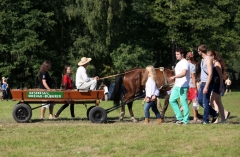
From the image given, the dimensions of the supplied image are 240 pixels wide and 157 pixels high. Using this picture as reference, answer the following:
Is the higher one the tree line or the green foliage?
the tree line

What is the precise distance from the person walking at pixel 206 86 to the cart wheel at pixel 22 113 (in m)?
4.61

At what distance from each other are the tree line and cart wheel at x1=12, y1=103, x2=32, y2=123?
104 feet

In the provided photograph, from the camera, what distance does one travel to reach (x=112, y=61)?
51688 millimetres

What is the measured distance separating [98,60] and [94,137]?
38.1 meters

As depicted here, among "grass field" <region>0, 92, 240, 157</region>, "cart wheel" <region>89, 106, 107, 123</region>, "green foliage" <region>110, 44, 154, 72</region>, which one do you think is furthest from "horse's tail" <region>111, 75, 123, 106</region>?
"green foliage" <region>110, 44, 154, 72</region>

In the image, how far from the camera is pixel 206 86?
14070 mm

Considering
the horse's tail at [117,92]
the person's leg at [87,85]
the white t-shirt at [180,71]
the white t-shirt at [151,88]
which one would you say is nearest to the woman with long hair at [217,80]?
the white t-shirt at [180,71]

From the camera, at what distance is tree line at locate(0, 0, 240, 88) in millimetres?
48625

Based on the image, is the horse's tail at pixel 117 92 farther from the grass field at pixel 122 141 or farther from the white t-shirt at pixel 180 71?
the grass field at pixel 122 141

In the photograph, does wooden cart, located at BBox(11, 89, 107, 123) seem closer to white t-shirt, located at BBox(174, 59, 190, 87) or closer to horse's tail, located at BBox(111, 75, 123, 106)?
horse's tail, located at BBox(111, 75, 123, 106)

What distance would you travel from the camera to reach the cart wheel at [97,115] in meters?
15.7

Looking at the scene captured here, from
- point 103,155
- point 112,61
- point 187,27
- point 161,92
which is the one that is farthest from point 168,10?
point 103,155

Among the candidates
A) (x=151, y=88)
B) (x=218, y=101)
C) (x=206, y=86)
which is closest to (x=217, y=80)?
(x=206, y=86)

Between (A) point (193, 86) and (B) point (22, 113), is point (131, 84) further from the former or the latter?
(B) point (22, 113)
